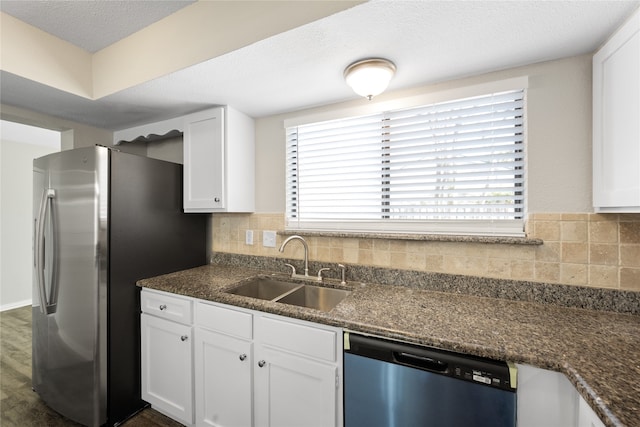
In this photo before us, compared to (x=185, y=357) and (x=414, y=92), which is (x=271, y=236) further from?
(x=414, y=92)

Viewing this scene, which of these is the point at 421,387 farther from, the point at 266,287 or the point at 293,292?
the point at 266,287

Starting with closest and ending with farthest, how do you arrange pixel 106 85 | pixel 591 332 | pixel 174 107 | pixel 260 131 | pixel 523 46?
pixel 591 332 → pixel 523 46 → pixel 106 85 → pixel 174 107 → pixel 260 131

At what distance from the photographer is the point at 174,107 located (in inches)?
75.3

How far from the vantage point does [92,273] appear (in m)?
1.52

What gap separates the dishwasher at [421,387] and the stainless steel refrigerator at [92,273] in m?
1.46

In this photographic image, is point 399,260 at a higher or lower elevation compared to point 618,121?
lower

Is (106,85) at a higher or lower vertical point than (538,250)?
higher

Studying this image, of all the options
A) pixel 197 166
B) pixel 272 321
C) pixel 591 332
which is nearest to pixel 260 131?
pixel 197 166

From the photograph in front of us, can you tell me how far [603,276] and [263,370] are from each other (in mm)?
1681

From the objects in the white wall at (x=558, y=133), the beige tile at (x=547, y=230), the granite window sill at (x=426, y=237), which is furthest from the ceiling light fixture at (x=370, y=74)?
the beige tile at (x=547, y=230)

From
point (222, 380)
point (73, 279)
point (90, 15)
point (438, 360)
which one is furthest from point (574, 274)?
point (90, 15)

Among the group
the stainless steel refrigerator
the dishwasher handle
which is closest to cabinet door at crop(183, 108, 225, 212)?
the stainless steel refrigerator

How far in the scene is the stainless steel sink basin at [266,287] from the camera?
1.79m

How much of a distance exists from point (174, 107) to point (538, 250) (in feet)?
8.09
